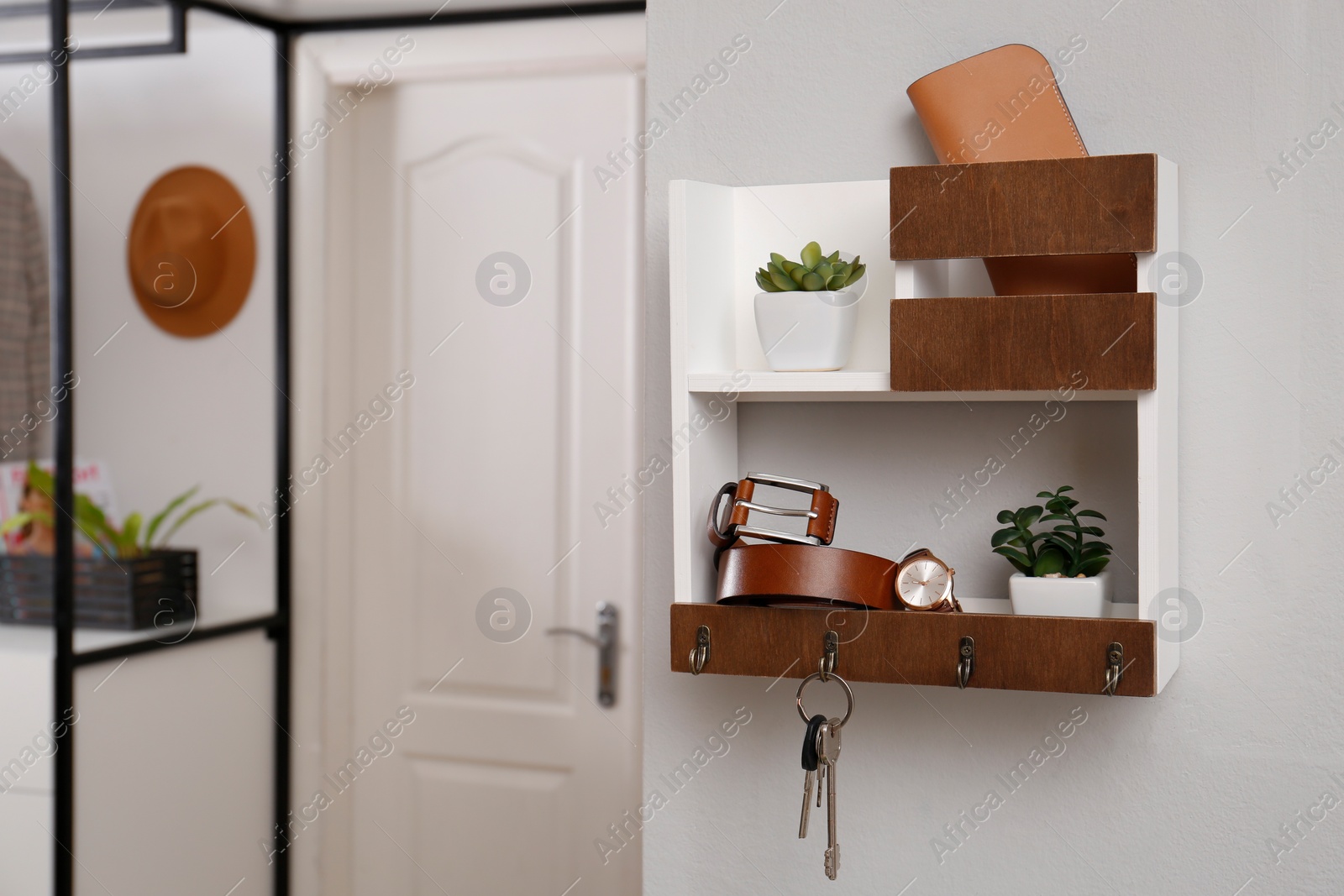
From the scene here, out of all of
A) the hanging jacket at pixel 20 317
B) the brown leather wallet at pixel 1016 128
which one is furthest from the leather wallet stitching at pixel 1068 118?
the hanging jacket at pixel 20 317

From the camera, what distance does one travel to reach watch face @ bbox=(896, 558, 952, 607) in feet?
3.15

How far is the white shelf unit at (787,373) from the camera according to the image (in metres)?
0.92

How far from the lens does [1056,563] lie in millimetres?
959

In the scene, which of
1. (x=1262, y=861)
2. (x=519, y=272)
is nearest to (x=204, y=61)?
(x=519, y=272)

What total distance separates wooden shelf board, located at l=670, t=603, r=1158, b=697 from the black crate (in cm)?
134

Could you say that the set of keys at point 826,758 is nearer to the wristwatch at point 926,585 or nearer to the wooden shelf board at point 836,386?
the wristwatch at point 926,585

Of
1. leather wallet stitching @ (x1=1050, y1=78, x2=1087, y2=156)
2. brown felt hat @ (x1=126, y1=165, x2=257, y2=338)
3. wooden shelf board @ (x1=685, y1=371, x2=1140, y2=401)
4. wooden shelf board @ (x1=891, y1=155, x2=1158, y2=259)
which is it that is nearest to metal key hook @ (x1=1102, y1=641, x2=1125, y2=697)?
wooden shelf board @ (x1=685, y1=371, x2=1140, y2=401)

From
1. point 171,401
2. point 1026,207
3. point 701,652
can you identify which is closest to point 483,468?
point 171,401

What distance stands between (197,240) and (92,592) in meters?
0.69

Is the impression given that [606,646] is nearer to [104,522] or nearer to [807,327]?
[104,522]

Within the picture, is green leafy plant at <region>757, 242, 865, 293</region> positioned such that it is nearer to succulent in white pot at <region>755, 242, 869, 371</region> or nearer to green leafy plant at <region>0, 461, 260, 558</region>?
succulent in white pot at <region>755, 242, 869, 371</region>

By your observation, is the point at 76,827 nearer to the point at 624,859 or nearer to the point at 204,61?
the point at 624,859

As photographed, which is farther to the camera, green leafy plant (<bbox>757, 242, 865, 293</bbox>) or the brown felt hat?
the brown felt hat

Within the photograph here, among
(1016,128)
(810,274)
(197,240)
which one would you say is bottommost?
(810,274)
